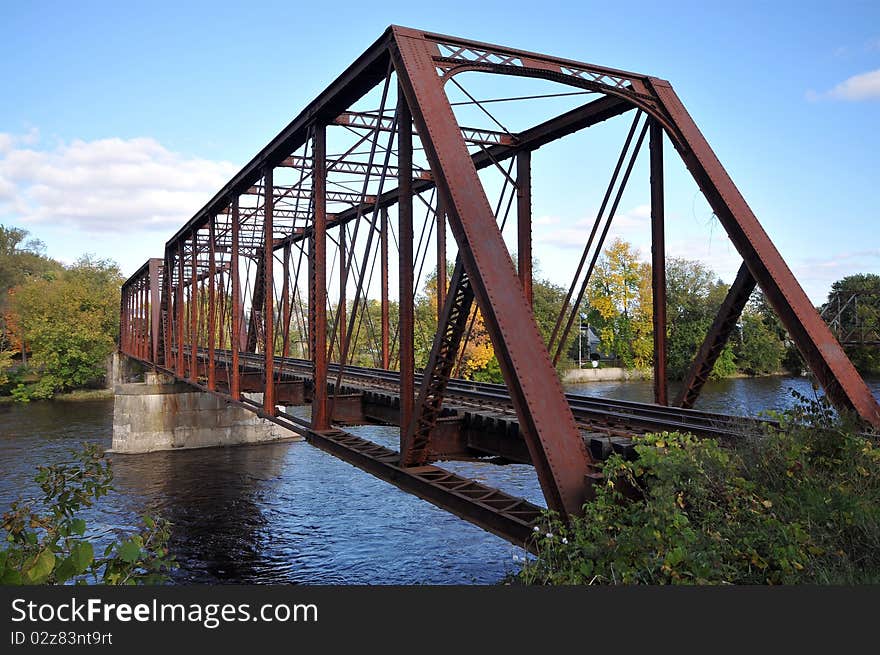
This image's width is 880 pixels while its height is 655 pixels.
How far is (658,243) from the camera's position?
1178cm

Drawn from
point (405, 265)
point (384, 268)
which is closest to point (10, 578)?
point (405, 265)

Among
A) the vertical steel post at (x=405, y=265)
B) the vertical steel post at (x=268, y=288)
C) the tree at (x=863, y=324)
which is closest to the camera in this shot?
the vertical steel post at (x=405, y=265)

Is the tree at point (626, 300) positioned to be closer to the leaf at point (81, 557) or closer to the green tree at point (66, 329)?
the green tree at point (66, 329)

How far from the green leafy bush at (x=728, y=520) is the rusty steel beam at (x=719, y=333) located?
4.10 metres

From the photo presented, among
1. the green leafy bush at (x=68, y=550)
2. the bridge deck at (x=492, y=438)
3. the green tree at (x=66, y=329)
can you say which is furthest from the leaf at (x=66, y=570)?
the green tree at (x=66, y=329)

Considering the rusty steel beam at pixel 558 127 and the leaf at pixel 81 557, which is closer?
the leaf at pixel 81 557

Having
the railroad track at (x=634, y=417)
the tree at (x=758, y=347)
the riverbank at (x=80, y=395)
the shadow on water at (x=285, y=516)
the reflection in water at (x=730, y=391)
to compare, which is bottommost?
the shadow on water at (x=285, y=516)

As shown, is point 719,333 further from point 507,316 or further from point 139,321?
point 139,321

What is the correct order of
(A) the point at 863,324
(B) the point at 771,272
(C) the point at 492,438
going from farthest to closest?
(A) the point at 863,324, (B) the point at 771,272, (C) the point at 492,438

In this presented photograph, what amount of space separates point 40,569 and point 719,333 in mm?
9922

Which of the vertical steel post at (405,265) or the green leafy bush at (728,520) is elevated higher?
the vertical steel post at (405,265)

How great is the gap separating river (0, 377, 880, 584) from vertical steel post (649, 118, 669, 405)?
161cm

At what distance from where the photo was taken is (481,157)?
54.9 feet

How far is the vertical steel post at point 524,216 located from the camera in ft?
49.1
